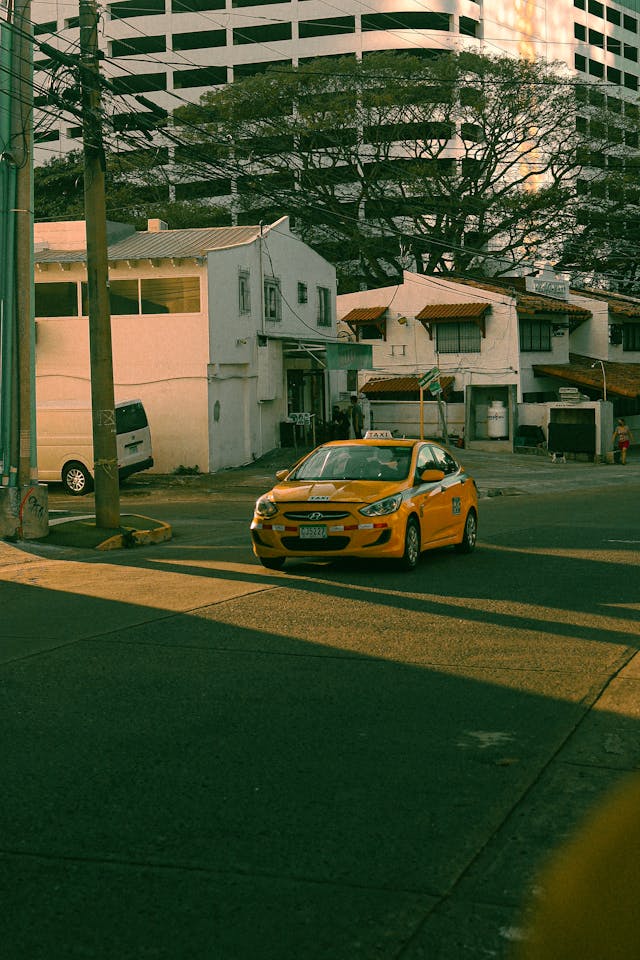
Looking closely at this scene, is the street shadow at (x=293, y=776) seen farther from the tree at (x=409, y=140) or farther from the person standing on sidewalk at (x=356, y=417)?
the tree at (x=409, y=140)

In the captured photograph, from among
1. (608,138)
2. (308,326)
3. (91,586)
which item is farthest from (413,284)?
(91,586)

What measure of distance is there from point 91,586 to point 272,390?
26803 mm

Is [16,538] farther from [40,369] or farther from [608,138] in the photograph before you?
[608,138]

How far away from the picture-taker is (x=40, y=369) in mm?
36875

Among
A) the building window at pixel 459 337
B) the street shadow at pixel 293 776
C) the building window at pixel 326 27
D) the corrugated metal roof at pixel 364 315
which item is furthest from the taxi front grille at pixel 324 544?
the building window at pixel 326 27

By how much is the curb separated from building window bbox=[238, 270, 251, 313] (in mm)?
18158

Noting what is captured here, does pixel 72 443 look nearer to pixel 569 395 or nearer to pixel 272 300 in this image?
pixel 272 300

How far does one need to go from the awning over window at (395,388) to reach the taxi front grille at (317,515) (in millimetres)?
37125

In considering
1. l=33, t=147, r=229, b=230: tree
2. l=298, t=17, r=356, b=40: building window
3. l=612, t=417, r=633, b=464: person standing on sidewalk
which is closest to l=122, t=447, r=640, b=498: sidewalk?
l=612, t=417, r=633, b=464: person standing on sidewalk

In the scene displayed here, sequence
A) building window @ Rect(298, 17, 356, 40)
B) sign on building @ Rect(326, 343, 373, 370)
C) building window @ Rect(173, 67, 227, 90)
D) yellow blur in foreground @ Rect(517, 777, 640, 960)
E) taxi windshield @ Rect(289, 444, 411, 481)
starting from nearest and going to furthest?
yellow blur in foreground @ Rect(517, 777, 640, 960) < taxi windshield @ Rect(289, 444, 411, 481) < sign on building @ Rect(326, 343, 373, 370) < building window @ Rect(298, 17, 356, 40) < building window @ Rect(173, 67, 227, 90)

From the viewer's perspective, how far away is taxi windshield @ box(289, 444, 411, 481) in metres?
14.9

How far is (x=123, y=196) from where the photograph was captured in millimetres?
61906

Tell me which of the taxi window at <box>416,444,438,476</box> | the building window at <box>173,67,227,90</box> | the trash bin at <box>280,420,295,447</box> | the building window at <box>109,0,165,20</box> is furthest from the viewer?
the building window at <box>109,0,165,20</box>

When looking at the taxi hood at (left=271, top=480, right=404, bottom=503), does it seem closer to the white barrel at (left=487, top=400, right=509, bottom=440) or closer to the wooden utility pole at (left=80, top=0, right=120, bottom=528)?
the wooden utility pole at (left=80, top=0, right=120, bottom=528)
